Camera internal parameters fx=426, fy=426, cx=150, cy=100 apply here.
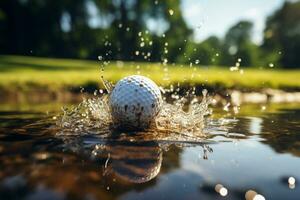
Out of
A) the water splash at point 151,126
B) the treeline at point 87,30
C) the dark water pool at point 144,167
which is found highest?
the treeline at point 87,30

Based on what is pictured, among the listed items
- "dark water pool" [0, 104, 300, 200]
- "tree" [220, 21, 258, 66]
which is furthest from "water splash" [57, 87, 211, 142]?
"tree" [220, 21, 258, 66]

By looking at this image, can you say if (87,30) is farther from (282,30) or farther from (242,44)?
(242,44)

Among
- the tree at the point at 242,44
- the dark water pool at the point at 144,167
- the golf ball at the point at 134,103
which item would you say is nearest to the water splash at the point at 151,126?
the golf ball at the point at 134,103

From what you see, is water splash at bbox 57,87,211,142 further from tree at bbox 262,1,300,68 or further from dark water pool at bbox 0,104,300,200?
tree at bbox 262,1,300,68

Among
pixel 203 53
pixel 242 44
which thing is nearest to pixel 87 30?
pixel 203 53

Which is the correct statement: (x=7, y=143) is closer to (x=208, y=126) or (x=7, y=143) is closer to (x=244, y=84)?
(x=208, y=126)

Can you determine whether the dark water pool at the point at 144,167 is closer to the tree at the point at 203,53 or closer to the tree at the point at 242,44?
the tree at the point at 203,53

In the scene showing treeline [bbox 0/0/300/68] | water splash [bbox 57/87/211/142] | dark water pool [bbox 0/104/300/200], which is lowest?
dark water pool [bbox 0/104/300/200]
